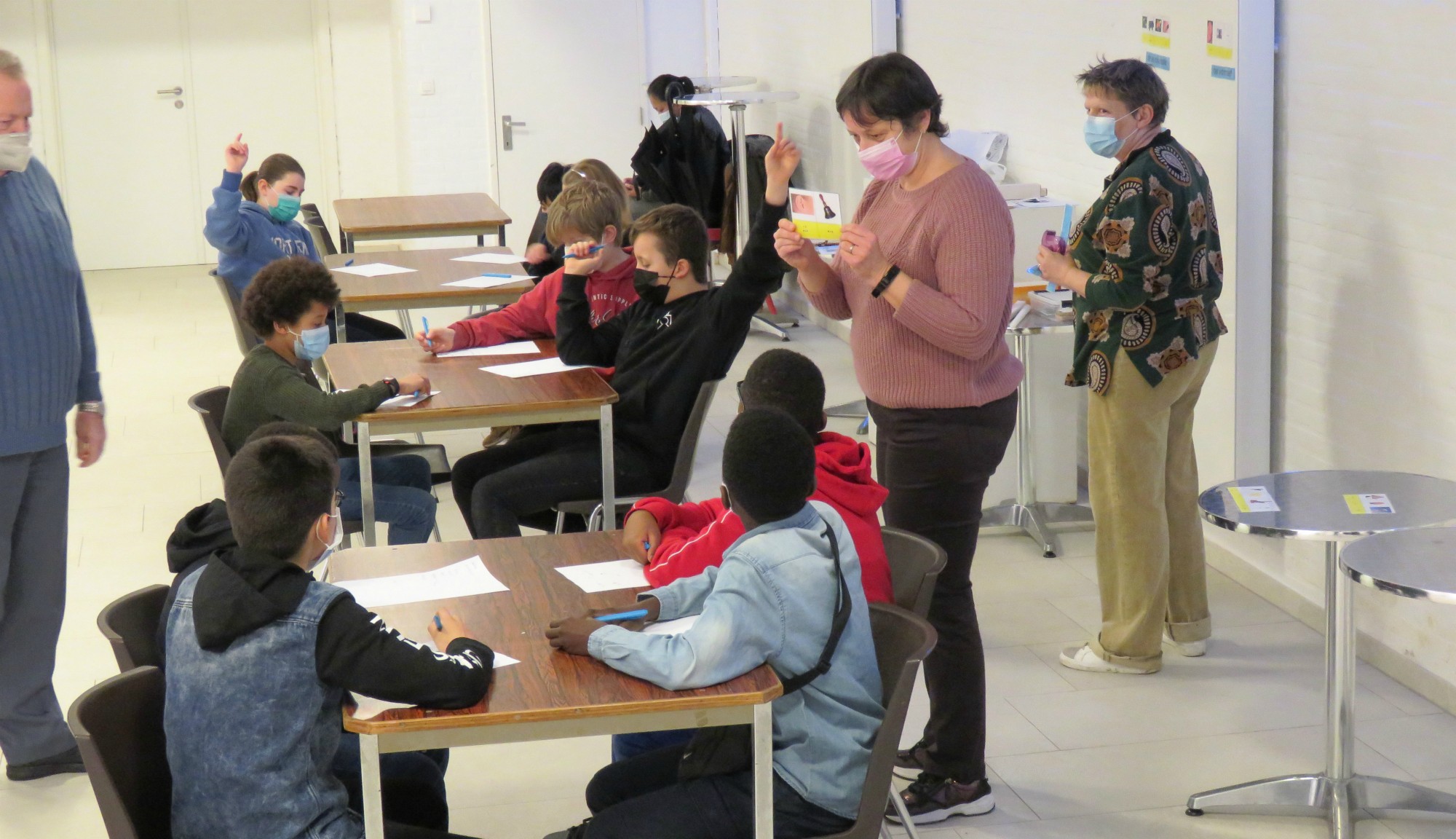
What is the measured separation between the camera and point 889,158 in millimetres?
2801

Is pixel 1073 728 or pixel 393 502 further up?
pixel 393 502

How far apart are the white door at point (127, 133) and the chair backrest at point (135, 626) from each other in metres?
9.41

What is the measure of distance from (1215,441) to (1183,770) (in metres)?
1.35

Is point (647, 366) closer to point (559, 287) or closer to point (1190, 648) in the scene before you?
point (559, 287)

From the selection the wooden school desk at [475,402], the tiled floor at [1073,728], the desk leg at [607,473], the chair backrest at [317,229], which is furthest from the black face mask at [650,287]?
the chair backrest at [317,229]

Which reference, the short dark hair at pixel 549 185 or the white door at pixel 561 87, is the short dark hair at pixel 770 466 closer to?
the short dark hair at pixel 549 185

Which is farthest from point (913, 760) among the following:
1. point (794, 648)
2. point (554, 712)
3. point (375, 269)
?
point (375, 269)

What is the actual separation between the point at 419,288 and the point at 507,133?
4.92m

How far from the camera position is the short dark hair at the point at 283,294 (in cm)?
363

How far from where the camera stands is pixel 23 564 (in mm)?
Answer: 3207

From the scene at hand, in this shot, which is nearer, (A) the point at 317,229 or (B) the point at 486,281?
(B) the point at 486,281

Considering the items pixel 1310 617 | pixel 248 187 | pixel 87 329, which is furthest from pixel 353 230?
pixel 1310 617

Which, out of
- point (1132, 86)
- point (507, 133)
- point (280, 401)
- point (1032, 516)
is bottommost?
point (1032, 516)

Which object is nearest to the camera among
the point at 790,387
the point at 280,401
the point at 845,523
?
the point at 845,523
